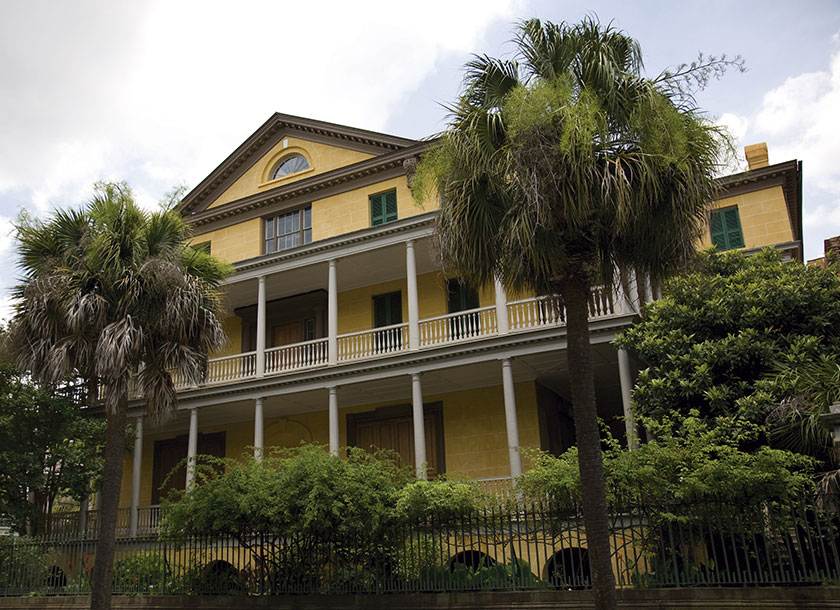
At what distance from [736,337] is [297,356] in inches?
523

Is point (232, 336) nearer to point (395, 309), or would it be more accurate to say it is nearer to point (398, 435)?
point (395, 309)

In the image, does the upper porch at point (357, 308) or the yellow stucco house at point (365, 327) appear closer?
the yellow stucco house at point (365, 327)

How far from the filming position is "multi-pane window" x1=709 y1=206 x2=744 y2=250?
1969cm

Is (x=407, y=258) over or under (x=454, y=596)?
over

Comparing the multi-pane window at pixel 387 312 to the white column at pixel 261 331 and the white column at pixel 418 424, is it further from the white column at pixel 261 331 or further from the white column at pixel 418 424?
the white column at pixel 261 331

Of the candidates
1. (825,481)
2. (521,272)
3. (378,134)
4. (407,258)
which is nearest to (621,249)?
(521,272)

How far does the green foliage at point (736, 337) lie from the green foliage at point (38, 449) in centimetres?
1401

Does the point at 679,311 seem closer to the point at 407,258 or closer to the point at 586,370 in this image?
the point at 586,370

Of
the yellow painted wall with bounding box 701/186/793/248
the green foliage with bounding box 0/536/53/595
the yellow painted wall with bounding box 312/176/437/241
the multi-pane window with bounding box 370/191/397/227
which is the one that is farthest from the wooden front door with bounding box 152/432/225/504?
the yellow painted wall with bounding box 701/186/793/248

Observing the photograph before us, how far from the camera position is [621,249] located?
10.2 metres

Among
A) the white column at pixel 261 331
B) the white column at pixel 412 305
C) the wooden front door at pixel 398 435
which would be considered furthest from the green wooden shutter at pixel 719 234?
the white column at pixel 261 331

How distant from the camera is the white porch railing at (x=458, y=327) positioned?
61.9 feet

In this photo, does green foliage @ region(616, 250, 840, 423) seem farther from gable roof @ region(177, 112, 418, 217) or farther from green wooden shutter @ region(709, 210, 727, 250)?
gable roof @ region(177, 112, 418, 217)

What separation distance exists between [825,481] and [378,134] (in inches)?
635
